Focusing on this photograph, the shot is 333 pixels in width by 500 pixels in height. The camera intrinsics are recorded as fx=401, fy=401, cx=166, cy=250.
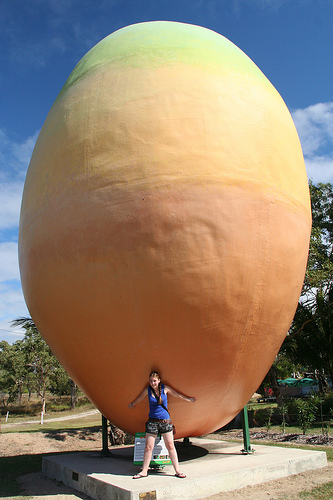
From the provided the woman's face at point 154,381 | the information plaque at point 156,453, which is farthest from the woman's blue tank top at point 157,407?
the information plaque at point 156,453

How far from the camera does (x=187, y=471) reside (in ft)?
17.1

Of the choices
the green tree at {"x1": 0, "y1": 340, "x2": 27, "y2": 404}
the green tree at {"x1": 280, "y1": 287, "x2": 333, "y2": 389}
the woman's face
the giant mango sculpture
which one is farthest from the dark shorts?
the green tree at {"x1": 0, "y1": 340, "x2": 27, "y2": 404}

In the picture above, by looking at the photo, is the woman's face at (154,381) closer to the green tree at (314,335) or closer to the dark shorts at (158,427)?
the dark shorts at (158,427)

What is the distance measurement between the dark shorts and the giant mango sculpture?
296 mm

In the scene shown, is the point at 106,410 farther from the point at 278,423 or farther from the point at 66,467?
the point at 278,423

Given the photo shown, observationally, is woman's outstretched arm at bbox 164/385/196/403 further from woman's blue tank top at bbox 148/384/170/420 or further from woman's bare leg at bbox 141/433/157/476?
woman's bare leg at bbox 141/433/157/476

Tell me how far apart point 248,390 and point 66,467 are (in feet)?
9.58

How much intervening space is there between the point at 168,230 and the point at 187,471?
3.18 meters

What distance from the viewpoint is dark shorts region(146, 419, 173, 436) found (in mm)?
4863

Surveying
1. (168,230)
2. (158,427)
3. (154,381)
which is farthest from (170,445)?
(168,230)

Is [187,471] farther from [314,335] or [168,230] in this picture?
[314,335]

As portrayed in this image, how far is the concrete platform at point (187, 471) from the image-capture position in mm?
4559

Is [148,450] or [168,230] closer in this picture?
[168,230]

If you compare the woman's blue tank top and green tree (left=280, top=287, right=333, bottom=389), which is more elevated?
green tree (left=280, top=287, right=333, bottom=389)
